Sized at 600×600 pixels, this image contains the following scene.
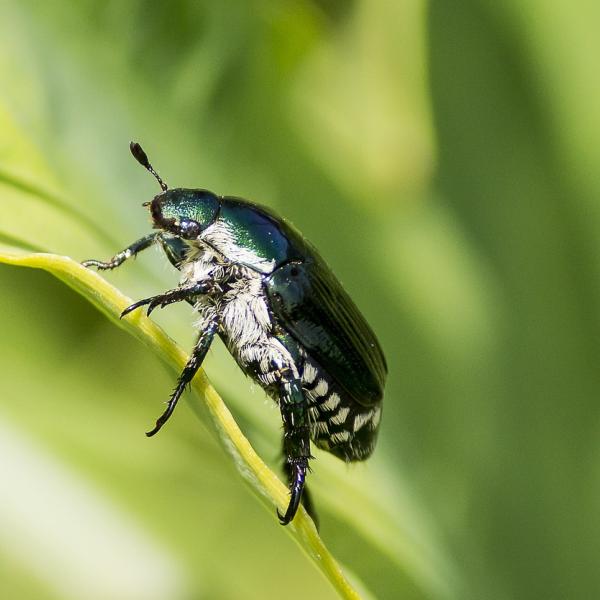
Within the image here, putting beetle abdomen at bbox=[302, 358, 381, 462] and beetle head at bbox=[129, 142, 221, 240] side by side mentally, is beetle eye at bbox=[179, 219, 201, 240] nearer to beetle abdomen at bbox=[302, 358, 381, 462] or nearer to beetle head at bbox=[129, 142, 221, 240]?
beetle head at bbox=[129, 142, 221, 240]

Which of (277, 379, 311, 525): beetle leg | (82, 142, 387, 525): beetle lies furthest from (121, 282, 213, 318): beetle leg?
(277, 379, 311, 525): beetle leg

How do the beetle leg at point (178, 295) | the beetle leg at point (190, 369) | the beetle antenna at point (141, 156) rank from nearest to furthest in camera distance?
the beetle leg at point (190, 369), the beetle leg at point (178, 295), the beetle antenna at point (141, 156)

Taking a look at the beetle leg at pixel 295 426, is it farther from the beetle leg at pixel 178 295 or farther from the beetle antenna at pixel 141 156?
the beetle antenna at pixel 141 156

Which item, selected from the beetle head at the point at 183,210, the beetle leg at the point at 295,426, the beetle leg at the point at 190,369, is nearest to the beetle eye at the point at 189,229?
the beetle head at the point at 183,210

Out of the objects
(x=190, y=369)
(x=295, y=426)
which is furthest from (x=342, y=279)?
(x=190, y=369)

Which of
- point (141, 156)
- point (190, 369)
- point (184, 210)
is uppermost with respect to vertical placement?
point (141, 156)

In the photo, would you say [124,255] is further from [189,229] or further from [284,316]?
[284,316]
